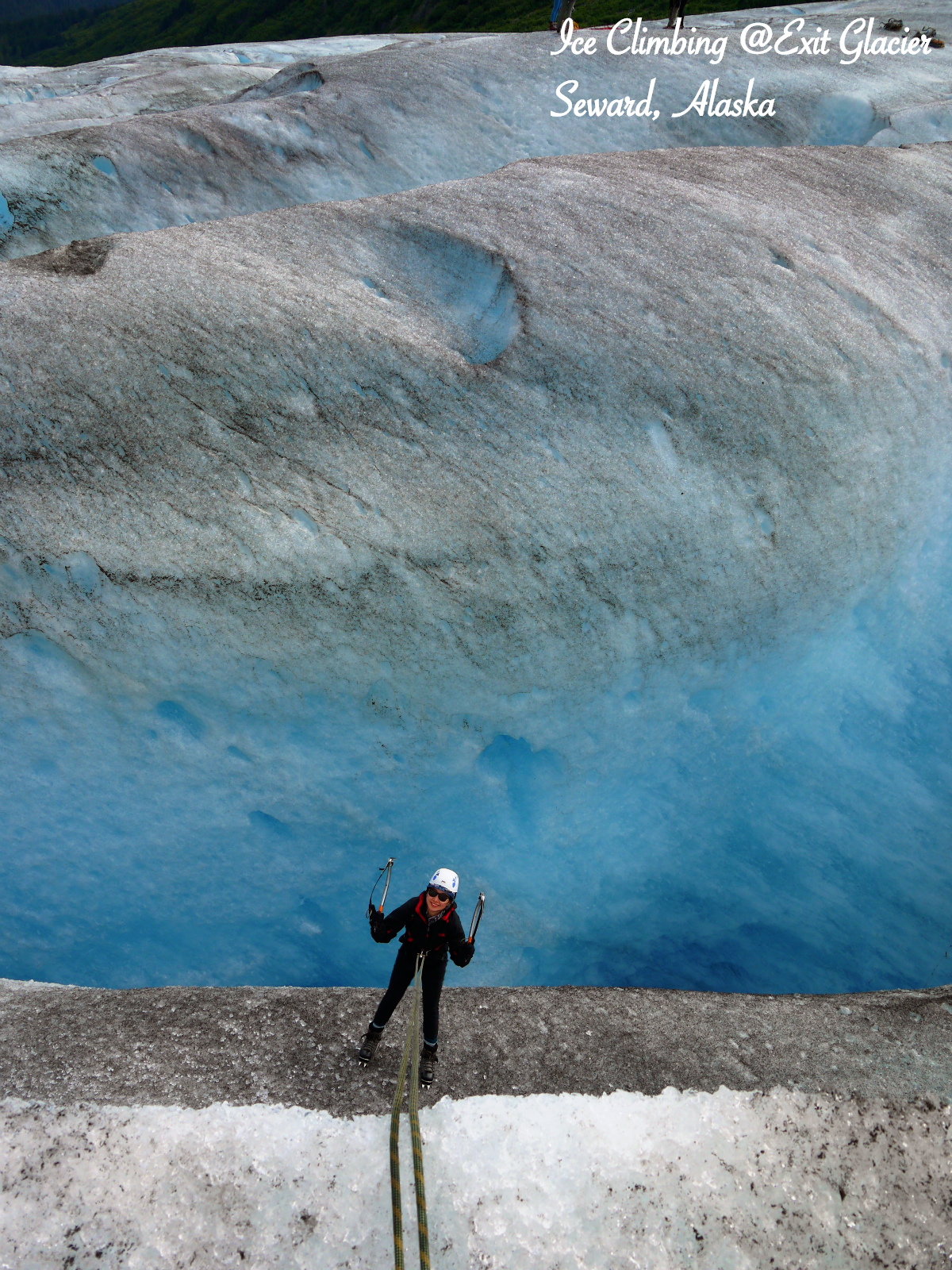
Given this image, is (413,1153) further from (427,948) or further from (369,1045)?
(427,948)

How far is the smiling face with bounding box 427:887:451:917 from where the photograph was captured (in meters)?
4.49

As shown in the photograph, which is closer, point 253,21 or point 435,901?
point 435,901

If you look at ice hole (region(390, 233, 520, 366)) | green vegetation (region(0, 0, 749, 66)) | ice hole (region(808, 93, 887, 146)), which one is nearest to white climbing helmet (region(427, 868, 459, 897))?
ice hole (region(390, 233, 520, 366))

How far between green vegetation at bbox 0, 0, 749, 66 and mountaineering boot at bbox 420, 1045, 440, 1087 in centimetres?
5637

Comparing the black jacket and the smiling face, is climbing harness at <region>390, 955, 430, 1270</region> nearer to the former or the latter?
the black jacket

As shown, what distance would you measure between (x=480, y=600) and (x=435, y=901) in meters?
3.07

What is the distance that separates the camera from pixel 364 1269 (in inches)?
159

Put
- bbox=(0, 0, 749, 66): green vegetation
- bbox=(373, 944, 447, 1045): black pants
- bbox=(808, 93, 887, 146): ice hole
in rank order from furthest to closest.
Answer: bbox=(0, 0, 749, 66): green vegetation < bbox=(808, 93, 887, 146): ice hole < bbox=(373, 944, 447, 1045): black pants

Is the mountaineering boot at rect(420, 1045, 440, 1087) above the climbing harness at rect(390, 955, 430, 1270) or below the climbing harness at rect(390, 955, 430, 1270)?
below

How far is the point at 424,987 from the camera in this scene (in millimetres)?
4758

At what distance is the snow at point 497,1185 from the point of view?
4086 millimetres

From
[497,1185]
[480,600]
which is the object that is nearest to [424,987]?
[497,1185]

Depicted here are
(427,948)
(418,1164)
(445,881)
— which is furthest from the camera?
(427,948)

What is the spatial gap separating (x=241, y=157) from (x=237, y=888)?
11.2 m
